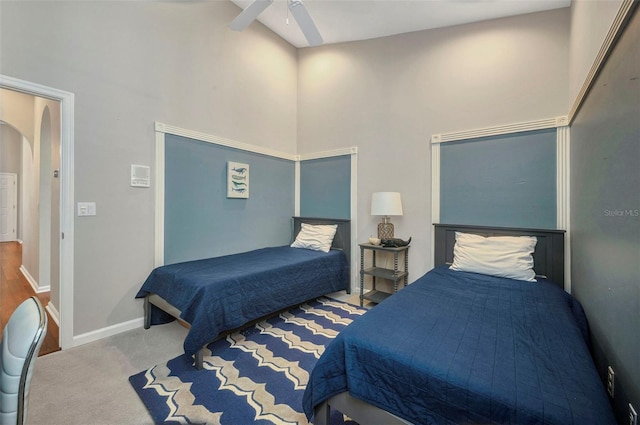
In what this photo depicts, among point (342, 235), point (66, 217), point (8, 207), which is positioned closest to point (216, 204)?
point (66, 217)

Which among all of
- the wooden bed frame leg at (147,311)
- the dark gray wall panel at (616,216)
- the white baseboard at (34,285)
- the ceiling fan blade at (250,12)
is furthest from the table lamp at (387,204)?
the white baseboard at (34,285)

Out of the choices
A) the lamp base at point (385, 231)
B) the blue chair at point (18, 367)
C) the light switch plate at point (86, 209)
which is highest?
the light switch plate at point (86, 209)

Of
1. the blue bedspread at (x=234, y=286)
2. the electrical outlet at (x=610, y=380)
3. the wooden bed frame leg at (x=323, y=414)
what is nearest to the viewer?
the electrical outlet at (x=610, y=380)

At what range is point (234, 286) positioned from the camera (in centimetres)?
225

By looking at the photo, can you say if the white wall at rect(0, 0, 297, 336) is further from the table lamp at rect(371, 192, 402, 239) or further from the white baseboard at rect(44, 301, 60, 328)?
the table lamp at rect(371, 192, 402, 239)

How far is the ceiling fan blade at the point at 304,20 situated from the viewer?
224 cm

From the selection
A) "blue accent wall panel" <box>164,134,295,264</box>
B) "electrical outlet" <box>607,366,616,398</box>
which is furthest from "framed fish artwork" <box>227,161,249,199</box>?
"electrical outlet" <box>607,366,616,398</box>

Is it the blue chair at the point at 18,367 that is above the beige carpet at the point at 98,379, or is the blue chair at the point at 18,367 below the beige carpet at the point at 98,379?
above

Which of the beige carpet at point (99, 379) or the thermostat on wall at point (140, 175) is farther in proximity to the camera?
the thermostat on wall at point (140, 175)

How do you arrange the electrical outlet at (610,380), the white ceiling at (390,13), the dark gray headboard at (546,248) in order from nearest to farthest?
1. the electrical outlet at (610,380)
2. the dark gray headboard at (546,248)
3. the white ceiling at (390,13)

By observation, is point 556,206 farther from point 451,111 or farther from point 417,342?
point 417,342

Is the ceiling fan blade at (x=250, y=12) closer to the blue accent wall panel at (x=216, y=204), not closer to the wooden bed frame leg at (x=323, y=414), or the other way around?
the blue accent wall panel at (x=216, y=204)

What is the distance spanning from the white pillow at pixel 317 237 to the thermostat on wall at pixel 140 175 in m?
1.95

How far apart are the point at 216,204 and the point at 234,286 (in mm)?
1349
